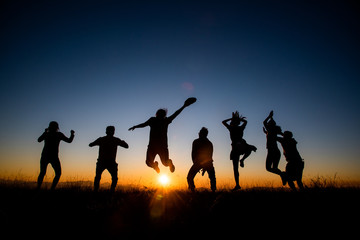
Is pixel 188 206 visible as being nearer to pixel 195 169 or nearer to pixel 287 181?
pixel 195 169

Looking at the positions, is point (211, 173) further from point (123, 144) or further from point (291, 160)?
point (123, 144)

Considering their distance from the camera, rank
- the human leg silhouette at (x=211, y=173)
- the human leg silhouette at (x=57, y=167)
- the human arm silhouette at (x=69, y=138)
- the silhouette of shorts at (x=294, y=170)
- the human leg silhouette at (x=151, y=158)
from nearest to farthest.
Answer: the human leg silhouette at (x=151, y=158) < the silhouette of shorts at (x=294, y=170) < the human leg silhouette at (x=57, y=167) < the human leg silhouette at (x=211, y=173) < the human arm silhouette at (x=69, y=138)

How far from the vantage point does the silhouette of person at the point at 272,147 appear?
268 inches

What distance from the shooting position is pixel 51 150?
671 cm

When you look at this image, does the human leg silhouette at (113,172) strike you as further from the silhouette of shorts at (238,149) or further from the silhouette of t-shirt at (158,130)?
the silhouette of shorts at (238,149)

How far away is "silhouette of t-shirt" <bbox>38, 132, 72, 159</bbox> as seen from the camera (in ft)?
21.8

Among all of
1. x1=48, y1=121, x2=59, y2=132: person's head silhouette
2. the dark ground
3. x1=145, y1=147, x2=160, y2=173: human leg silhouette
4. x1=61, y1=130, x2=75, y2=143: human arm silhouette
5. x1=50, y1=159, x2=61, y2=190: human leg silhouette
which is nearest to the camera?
the dark ground

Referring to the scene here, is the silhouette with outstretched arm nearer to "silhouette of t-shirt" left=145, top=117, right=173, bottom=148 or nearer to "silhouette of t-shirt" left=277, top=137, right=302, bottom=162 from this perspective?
"silhouette of t-shirt" left=145, top=117, right=173, bottom=148

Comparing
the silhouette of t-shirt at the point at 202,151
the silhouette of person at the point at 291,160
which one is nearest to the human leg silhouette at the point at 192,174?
the silhouette of t-shirt at the point at 202,151

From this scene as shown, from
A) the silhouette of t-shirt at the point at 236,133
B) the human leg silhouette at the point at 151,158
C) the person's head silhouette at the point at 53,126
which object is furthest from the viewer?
the silhouette of t-shirt at the point at 236,133

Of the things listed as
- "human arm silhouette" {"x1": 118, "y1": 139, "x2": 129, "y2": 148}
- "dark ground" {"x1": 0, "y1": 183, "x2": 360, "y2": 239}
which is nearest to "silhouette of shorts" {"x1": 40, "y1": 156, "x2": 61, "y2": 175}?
"human arm silhouette" {"x1": 118, "y1": 139, "x2": 129, "y2": 148}

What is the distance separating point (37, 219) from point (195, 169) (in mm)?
4799

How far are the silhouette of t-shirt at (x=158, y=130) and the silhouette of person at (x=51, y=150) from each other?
120 inches

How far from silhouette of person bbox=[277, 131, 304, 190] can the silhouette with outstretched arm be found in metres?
3.64
